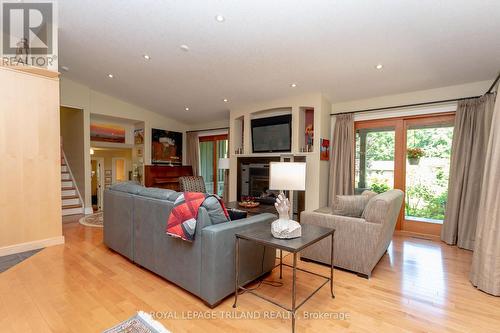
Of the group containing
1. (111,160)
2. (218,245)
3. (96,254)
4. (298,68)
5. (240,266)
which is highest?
(298,68)

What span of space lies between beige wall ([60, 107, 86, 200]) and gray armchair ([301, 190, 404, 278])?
5.86m

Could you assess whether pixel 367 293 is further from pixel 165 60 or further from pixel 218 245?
pixel 165 60

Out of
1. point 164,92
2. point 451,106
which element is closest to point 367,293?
point 451,106

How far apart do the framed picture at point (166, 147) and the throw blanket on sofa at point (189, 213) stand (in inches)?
210

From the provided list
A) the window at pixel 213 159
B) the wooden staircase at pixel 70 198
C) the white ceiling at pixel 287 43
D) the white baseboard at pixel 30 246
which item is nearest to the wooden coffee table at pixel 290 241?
the white ceiling at pixel 287 43

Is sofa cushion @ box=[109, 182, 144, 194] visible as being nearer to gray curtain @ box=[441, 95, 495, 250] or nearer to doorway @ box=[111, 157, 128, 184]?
gray curtain @ box=[441, 95, 495, 250]

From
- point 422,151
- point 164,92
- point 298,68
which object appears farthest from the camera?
point 164,92

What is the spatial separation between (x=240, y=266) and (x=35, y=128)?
349 cm

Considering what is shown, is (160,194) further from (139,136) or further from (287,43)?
(139,136)

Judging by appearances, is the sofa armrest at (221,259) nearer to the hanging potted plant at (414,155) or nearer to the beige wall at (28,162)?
the beige wall at (28,162)

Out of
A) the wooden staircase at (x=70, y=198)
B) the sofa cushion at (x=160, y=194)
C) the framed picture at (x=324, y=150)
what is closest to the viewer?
the sofa cushion at (x=160, y=194)

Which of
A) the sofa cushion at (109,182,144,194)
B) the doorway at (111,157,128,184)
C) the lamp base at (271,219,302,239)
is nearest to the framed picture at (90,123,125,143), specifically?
the doorway at (111,157,128,184)

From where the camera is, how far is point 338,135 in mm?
4746

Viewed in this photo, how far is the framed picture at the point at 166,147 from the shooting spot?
6.99 m
